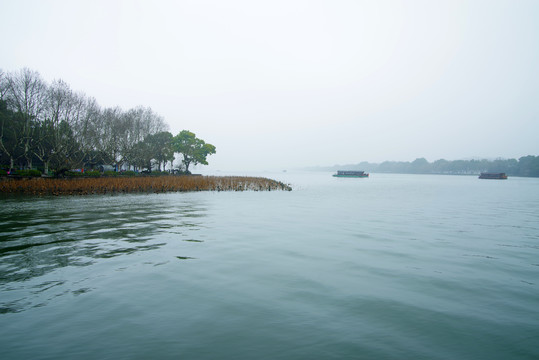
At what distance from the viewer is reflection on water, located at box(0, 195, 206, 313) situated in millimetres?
8359

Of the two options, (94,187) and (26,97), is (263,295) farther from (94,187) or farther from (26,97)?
(26,97)

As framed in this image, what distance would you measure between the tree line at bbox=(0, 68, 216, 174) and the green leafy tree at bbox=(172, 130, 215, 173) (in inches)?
550

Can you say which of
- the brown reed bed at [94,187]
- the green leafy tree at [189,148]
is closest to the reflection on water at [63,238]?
the brown reed bed at [94,187]

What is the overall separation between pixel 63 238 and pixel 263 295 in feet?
37.1

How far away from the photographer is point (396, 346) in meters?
5.58

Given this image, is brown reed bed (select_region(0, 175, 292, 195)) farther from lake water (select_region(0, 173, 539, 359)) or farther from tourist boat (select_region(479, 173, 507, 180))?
tourist boat (select_region(479, 173, 507, 180))

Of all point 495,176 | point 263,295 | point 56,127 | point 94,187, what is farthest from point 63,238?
point 495,176

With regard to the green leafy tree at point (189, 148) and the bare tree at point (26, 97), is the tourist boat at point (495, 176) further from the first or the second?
the bare tree at point (26, 97)

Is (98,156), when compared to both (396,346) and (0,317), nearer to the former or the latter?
(0,317)

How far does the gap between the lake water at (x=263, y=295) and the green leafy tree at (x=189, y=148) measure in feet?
266

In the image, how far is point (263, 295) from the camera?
7.89m

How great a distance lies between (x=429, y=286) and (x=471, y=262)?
4029 millimetres

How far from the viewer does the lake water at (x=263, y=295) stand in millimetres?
5508

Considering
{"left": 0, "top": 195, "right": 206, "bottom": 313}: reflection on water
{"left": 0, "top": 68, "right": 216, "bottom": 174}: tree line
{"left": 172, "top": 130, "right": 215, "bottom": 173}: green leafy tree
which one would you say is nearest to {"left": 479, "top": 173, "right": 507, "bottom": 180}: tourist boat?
{"left": 172, "top": 130, "right": 215, "bottom": 173}: green leafy tree
